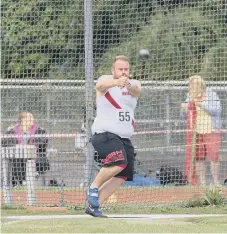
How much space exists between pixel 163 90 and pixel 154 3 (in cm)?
119

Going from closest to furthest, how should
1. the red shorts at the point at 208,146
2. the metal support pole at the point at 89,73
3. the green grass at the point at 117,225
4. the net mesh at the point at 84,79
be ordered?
the green grass at the point at 117,225, the metal support pole at the point at 89,73, the net mesh at the point at 84,79, the red shorts at the point at 208,146

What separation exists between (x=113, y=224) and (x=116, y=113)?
1426mm

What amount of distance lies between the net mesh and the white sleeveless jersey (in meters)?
1.74

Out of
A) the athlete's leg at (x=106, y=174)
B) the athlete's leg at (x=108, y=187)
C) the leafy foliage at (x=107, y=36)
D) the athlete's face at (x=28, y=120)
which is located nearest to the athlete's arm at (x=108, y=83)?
the athlete's leg at (x=106, y=174)

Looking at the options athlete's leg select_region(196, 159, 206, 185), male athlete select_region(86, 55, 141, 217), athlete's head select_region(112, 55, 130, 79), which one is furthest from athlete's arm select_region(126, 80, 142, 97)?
athlete's leg select_region(196, 159, 206, 185)

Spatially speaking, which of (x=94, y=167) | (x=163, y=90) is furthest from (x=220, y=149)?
(x=94, y=167)

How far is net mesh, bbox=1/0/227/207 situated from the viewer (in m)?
11.6

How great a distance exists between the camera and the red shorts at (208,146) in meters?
11.9

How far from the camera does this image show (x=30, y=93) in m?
11.8

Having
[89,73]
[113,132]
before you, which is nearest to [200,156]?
[89,73]

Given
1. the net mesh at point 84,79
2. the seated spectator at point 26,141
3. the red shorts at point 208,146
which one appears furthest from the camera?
the red shorts at point 208,146

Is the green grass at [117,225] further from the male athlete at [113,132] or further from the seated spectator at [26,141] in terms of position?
the seated spectator at [26,141]

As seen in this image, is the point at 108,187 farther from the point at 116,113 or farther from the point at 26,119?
the point at 26,119

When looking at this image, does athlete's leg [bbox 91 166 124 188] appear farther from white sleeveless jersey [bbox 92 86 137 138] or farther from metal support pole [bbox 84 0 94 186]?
metal support pole [bbox 84 0 94 186]
